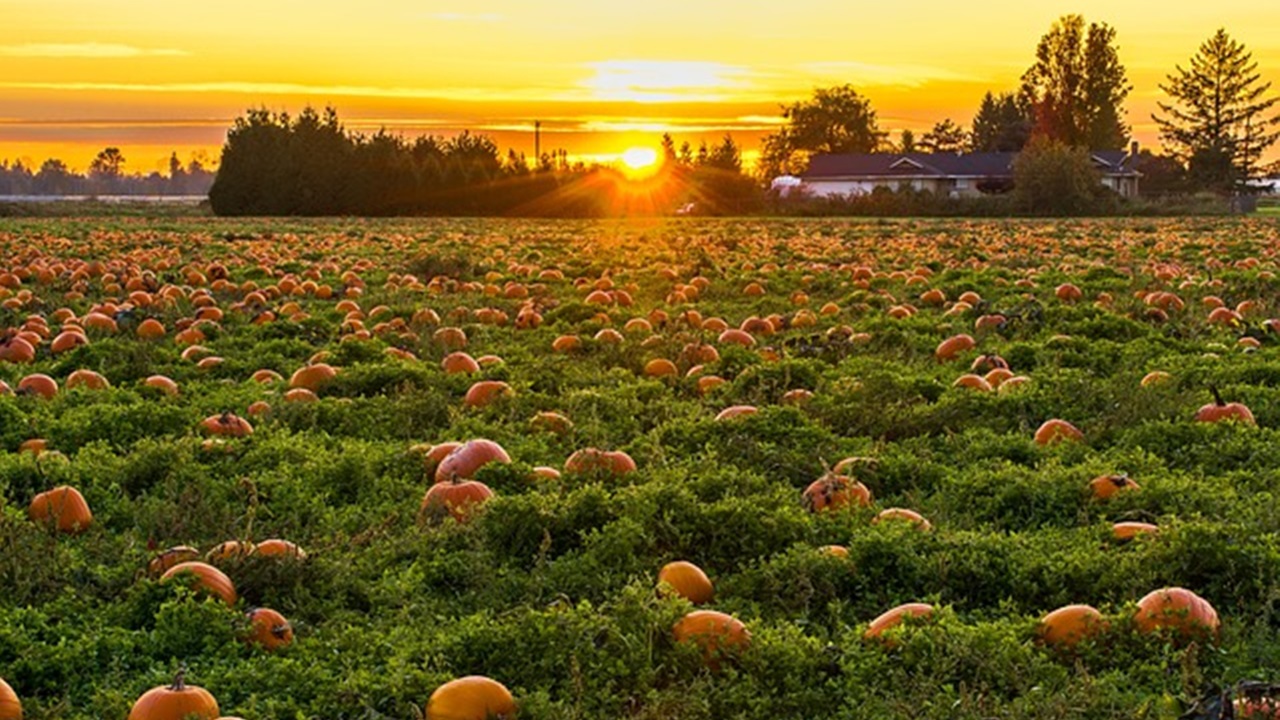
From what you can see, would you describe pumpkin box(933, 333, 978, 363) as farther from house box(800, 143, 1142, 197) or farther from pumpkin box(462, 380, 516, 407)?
house box(800, 143, 1142, 197)

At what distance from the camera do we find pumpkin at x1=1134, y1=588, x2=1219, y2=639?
12.7 ft

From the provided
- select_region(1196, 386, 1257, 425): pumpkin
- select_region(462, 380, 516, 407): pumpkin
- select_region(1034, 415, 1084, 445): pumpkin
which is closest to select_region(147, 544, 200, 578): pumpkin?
select_region(462, 380, 516, 407): pumpkin

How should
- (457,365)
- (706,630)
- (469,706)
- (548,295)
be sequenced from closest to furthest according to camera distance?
1. (469,706)
2. (706,630)
3. (457,365)
4. (548,295)

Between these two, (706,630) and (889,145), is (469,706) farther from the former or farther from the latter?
(889,145)

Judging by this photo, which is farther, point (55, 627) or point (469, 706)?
point (55, 627)

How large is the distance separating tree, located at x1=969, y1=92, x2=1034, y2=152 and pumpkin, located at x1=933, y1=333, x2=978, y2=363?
9749 cm

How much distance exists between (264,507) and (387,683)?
71.0 inches

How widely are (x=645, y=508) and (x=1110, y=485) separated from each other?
5.92 feet

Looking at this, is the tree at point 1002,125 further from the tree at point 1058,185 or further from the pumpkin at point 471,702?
the pumpkin at point 471,702

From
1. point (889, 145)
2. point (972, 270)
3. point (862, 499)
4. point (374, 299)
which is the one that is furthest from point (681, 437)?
point (889, 145)

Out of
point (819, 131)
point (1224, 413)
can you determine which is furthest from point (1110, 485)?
point (819, 131)

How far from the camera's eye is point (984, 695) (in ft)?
11.7

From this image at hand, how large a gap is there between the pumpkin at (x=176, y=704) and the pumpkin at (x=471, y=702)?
0.54 m

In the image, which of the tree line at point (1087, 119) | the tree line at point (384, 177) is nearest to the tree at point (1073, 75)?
the tree line at point (1087, 119)
